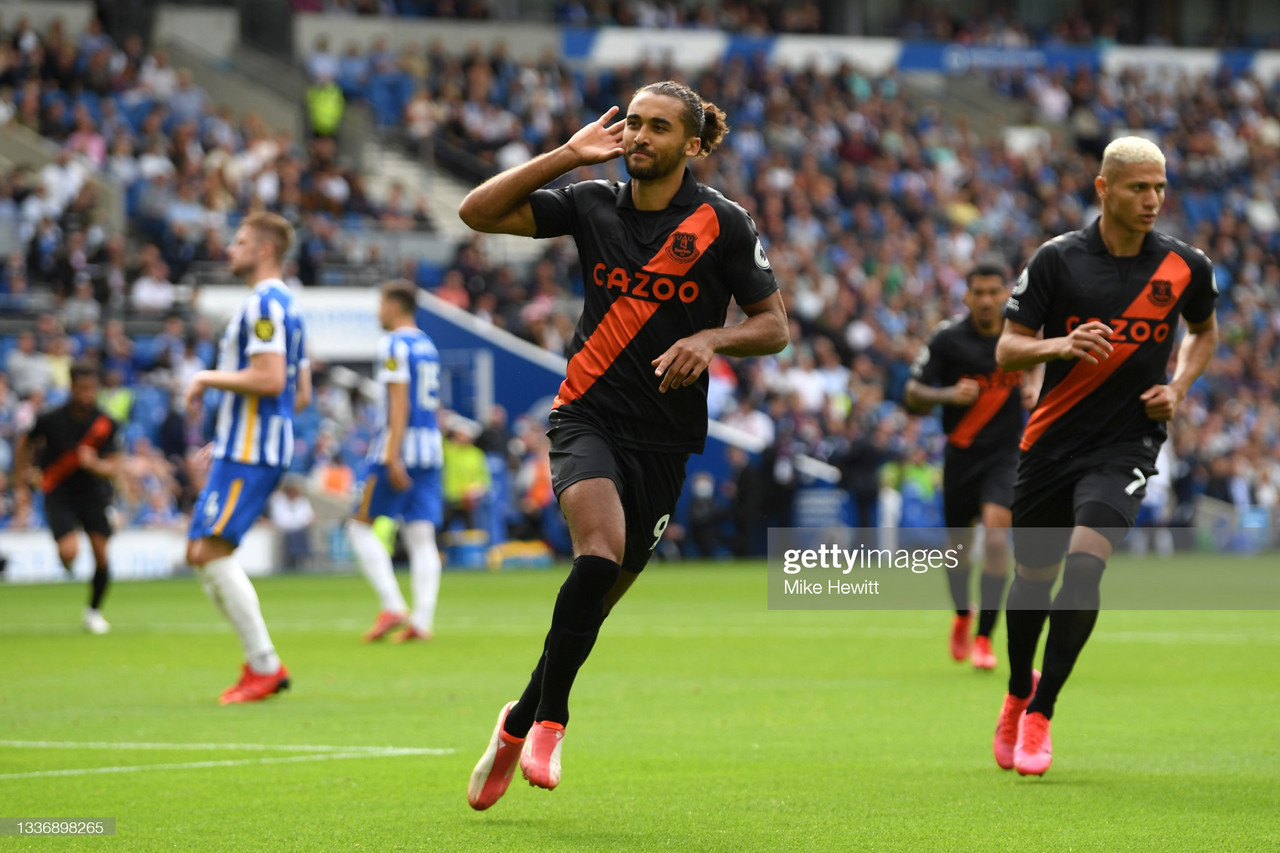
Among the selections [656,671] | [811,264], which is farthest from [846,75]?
[656,671]

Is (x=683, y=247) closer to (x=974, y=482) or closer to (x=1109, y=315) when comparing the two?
(x=1109, y=315)

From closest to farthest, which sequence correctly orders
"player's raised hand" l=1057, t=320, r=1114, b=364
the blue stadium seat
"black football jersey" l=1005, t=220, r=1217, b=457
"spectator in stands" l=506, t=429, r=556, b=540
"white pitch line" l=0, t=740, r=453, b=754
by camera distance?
"player's raised hand" l=1057, t=320, r=1114, b=364, "black football jersey" l=1005, t=220, r=1217, b=457, "white pitch line" l=0, t=740, r=453, b=754, "spectator in stands" l=506, t=429, r=556, b=540, the blue stadium seat

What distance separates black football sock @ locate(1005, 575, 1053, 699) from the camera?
7539 millimetres

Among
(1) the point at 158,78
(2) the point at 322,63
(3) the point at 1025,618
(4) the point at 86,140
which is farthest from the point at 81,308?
(3) the point at 1025,618

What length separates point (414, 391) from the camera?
13844 mm

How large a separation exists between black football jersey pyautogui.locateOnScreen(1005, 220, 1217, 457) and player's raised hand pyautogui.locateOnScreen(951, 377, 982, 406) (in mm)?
3830

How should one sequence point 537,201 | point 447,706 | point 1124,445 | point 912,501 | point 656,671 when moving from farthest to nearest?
point 912,501 < point 656,671 < point 447,706 < point 1124,445 < point 537,201

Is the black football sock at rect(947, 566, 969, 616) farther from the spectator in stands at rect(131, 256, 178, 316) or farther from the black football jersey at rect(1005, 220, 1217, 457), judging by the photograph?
the spectator in stands at rect(131, 256, 178, 316)

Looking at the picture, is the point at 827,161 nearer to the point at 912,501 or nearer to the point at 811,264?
the point at 811,264

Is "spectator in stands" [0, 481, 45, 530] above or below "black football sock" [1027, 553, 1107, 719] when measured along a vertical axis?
below

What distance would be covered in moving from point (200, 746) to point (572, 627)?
112 inches

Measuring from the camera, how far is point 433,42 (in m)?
36.6

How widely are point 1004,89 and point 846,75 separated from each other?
6070 millimetres

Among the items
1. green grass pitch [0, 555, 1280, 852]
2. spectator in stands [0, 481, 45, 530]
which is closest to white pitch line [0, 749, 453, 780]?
green grass pitch [0, 555, 1280, 852]
